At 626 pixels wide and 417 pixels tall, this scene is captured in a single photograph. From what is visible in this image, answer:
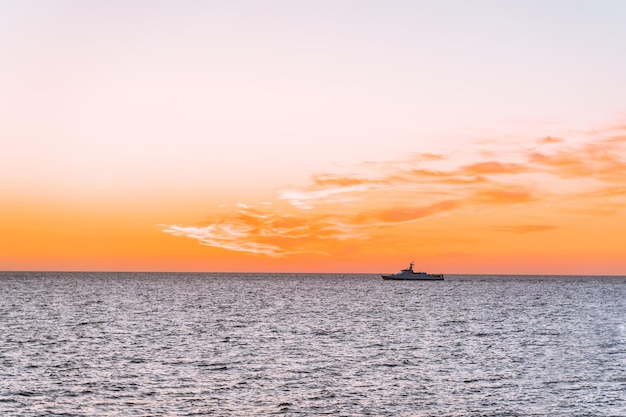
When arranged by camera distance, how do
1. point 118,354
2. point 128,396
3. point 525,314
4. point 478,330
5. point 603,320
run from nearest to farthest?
point 128,396, point 118,354, point 478,330, point 603,320, point 525,314

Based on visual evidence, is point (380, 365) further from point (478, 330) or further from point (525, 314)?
point (525, 314)

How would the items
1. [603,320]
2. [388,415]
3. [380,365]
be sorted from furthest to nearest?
[603,320] < [380,365] < [388,415]

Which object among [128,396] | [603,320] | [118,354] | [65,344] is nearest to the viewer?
[128,396]

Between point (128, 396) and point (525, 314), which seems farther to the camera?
point (525, 314)

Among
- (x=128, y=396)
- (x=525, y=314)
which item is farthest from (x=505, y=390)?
(x=525, y=314)

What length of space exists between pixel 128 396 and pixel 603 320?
97.2 m

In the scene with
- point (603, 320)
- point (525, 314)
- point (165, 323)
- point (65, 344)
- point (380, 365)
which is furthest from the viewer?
point (525, 314)

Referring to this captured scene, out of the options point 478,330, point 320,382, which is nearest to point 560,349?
point 478,330

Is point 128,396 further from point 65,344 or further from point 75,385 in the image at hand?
point 65,344

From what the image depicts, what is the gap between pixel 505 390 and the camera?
2208 inches

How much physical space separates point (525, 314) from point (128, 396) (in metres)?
106

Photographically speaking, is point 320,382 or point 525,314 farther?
point 525,314

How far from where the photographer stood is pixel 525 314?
464ft

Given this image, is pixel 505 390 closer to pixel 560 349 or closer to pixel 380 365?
pixel 380 365
